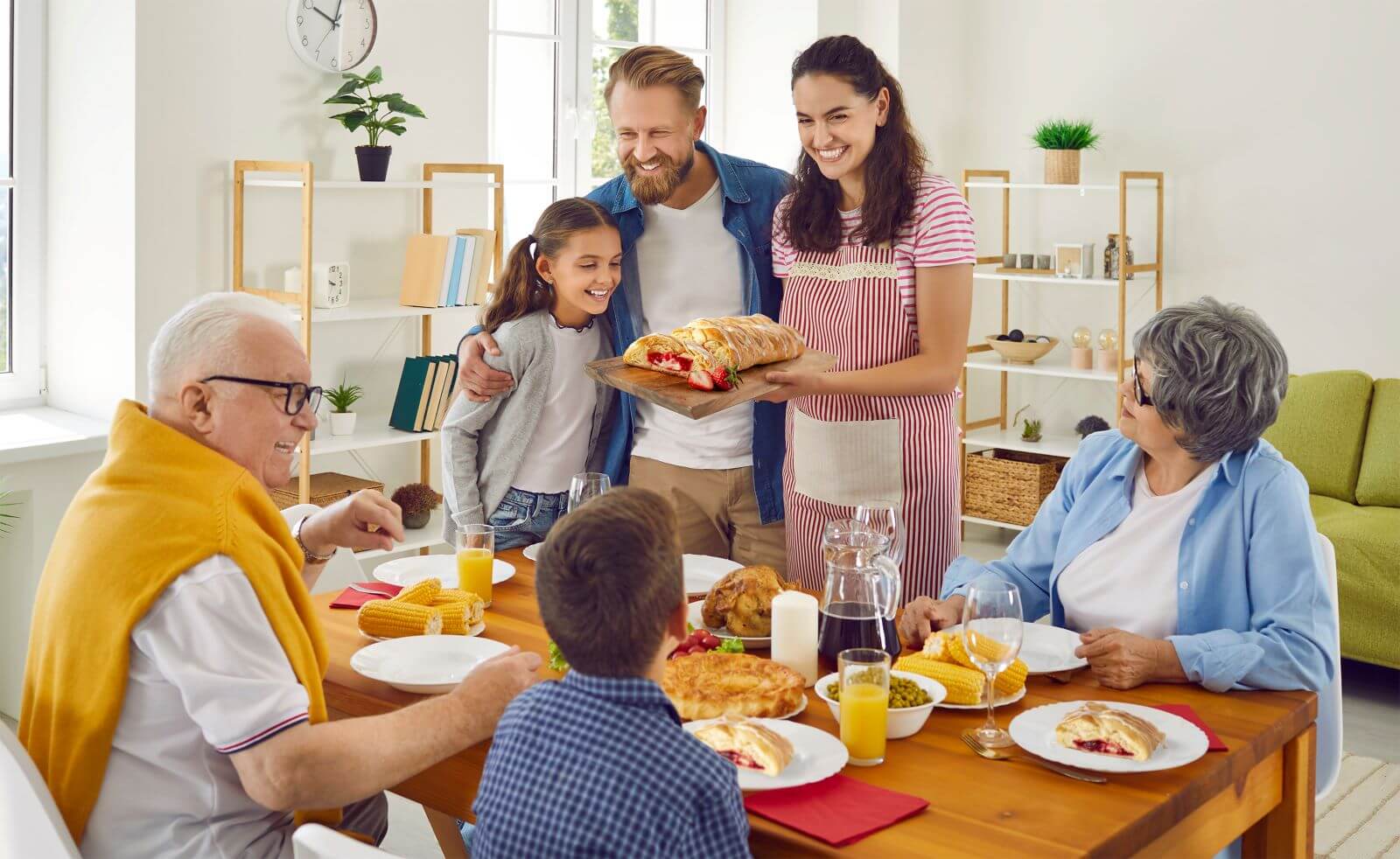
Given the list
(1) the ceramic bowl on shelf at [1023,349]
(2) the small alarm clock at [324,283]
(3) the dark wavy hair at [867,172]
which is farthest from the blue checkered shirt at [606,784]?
(1) the ceramic bowl on shelf at [1023,349]

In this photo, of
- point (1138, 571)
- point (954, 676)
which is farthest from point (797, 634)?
point (1138, 571)

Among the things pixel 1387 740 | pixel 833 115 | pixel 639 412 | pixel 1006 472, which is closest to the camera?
pixel 833 115

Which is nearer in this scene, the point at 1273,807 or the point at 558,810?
the point at 558,810

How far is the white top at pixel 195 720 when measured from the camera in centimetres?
154

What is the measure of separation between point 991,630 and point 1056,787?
0.20 m

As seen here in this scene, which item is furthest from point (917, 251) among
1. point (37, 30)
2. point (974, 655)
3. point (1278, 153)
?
point (1278, 153)

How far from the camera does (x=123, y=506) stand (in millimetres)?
1592

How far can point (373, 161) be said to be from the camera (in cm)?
431

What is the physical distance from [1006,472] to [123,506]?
4755 millimetres

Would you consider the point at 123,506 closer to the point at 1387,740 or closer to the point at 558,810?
the point at 558,810

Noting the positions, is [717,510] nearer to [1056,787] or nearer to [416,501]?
[1056,787]

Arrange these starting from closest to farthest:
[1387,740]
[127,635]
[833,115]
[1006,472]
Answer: [127,635]
[833,115]
[1387,740]
[1006,472]

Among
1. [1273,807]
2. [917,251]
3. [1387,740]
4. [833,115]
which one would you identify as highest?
[833,115]

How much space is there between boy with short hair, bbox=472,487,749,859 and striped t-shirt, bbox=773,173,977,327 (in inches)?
53.9
